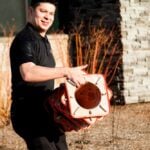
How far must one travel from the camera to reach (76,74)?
3520mm

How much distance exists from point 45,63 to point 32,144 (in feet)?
1.72

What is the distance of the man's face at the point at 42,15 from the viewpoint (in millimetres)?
3748

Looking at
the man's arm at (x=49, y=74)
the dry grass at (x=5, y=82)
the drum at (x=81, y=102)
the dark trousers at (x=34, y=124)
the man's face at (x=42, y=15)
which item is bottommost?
the dry grass at (x=5, y=82)

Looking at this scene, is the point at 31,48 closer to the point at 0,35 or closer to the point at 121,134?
the point at 121,134

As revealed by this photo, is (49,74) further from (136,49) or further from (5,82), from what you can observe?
(136,49)

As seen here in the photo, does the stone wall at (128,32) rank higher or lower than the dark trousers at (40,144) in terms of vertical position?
lower

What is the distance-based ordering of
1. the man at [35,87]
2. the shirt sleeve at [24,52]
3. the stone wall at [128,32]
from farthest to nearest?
1. the stone wall at [128,32]
2. the man at [35,87]
3. the shirt sleeve at [24,52]

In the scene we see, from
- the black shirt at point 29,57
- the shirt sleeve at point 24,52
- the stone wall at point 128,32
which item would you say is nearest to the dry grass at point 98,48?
the stone wall at point 128,32

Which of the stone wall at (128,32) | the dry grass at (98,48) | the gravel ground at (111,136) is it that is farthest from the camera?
the stone wall at (128,32)

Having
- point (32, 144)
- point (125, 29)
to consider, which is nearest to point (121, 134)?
point (125, 29)

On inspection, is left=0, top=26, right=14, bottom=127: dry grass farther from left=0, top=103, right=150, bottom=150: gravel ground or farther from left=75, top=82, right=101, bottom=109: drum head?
left=75, top=82, right=101, bottom=109: drum head

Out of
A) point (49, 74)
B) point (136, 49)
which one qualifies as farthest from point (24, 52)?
point (136, 49)

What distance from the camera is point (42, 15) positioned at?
375 centimetres

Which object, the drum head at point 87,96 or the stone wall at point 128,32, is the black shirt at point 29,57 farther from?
the stone wall at point 128,32
